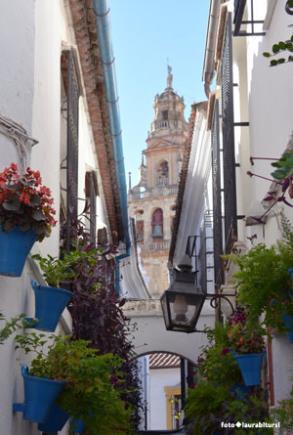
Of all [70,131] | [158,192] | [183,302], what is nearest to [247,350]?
[183,302]

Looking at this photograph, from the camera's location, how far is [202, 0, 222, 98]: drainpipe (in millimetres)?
10513

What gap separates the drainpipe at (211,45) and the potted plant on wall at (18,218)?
6.78 metres

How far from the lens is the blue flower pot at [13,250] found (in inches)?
157

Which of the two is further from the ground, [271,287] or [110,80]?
[110,80]

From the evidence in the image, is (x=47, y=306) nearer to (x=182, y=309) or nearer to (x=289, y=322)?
(x=289, y=322)

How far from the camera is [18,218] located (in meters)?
4.06

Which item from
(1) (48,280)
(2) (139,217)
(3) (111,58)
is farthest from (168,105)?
(1) (48,280)

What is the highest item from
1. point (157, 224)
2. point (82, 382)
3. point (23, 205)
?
point (157, 224)

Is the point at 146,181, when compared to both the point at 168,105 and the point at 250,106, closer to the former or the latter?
the point at 168,105

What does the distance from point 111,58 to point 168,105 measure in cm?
6070

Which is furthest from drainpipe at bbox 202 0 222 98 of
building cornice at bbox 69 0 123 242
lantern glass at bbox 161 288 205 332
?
lantern glass at bbox 161 288 205 332

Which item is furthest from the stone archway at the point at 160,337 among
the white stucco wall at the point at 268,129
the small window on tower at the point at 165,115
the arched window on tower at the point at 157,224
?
the small window on tower at the point at 165,115

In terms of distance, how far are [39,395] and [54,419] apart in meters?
0.40

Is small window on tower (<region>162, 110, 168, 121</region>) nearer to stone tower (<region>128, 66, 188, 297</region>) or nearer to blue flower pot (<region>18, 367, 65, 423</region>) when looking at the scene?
stone tower (<region>128, 66, 188, 297</region>)
